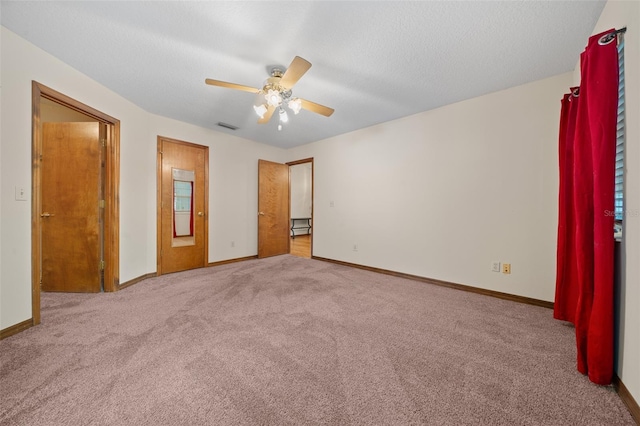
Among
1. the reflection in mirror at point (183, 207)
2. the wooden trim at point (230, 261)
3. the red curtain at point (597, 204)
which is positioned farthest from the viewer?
the wooden trim at point (230, 261)

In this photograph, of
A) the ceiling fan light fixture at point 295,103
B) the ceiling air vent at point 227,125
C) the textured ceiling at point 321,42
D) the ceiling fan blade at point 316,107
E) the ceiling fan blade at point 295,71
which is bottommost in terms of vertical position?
the ceiling fan light fixture at point 295,103

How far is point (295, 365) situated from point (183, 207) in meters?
3.38

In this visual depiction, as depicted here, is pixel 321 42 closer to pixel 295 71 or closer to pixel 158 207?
pixel 295 71

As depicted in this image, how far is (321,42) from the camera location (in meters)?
1.92

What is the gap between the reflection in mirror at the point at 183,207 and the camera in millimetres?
3811

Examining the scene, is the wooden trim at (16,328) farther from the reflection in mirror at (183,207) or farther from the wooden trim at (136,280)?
the reflection in mirror at (183,207)

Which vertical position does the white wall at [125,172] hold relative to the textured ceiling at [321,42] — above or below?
below

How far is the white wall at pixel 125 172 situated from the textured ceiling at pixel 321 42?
219 millimetres

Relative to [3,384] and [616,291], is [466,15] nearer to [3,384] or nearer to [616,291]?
[616,291]

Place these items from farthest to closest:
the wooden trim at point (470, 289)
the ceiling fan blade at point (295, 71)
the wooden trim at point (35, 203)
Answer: the wooden trim at point (470, 289) < the wooden trim at point (35, 203) < the ceiling fan blade at point (295, 71)

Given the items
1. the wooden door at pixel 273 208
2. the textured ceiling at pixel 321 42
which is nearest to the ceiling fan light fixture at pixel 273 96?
the textured ceiling at pixel 321 42

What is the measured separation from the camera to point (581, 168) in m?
1.63

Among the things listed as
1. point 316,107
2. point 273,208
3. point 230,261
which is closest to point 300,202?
point 273,208

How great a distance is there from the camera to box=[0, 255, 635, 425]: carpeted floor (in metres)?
1.18
